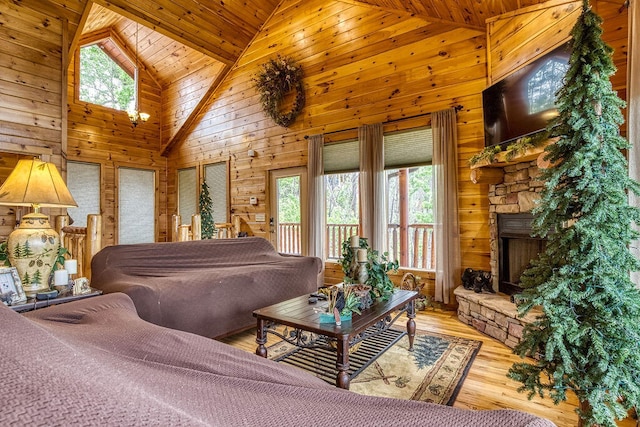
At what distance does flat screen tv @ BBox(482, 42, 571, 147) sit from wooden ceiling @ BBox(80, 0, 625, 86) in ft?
2.51

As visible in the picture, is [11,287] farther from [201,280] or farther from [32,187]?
[201,280]

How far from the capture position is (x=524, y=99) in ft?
10.2

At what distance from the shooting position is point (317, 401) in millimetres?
814

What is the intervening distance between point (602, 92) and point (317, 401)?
1910 millimetres

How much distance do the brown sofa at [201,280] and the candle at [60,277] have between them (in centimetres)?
36

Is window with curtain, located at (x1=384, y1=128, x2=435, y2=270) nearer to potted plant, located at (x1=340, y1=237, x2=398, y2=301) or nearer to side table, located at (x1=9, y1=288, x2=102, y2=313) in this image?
potted plant, located at (x1=340, y1=237, x2=398, y2=301)

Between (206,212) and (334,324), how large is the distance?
17.2 ft

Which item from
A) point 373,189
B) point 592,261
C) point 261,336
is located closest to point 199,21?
point 373,189

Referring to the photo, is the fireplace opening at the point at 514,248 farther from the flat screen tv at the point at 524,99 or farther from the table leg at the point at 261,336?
the table leg at the point at 261,336

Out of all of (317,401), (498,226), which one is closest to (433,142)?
(498,226)

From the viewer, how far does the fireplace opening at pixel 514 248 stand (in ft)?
10.9

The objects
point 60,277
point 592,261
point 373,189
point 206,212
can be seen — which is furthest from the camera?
point 206,212

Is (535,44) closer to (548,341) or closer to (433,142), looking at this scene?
(433,142)

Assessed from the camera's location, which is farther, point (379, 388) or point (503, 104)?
point (503, 104)
